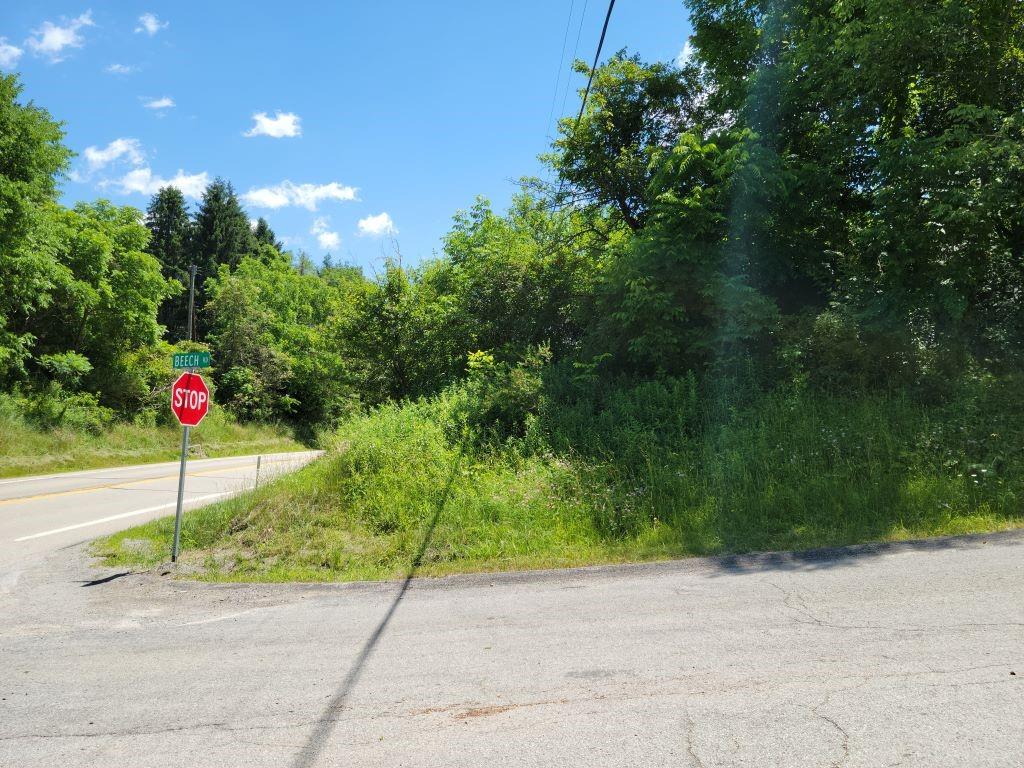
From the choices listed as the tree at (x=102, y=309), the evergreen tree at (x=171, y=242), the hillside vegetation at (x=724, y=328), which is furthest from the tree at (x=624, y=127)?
the evergreen tree at (x=171, y=242)

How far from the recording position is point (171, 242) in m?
49.1

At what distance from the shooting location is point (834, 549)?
683cm

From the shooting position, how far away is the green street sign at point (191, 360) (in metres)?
7.96

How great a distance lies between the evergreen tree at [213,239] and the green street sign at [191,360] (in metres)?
45.7

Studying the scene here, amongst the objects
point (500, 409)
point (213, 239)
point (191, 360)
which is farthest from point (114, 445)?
point (213, 239)

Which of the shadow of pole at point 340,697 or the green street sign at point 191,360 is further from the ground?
the green street sign at point 191,360

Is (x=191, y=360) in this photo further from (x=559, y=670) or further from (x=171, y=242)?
(x=171, y=242)

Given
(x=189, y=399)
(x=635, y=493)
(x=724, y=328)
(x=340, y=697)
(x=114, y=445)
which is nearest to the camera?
(x=340, y=697)

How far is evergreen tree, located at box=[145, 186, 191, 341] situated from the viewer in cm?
4856

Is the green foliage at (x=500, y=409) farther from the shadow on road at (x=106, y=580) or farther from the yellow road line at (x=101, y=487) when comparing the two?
the shadow on road at (x=106, y=580)

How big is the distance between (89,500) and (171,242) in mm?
42914

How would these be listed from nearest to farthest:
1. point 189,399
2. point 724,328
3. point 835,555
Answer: point 835,555
point 189,399
point 724,328

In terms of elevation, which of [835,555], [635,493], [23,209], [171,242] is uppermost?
[171,242]

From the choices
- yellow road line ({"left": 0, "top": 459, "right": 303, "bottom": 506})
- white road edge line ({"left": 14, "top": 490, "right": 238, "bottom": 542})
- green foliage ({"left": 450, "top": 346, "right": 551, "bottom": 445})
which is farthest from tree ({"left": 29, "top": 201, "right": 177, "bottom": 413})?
green foliage ({"left": 450, "top": 346, "right": 551, "bottom": 445})
